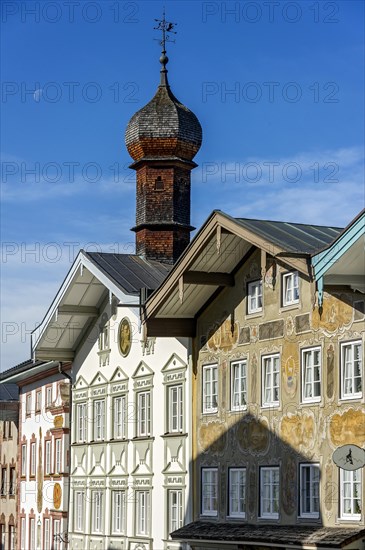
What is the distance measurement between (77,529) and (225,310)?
1279cm

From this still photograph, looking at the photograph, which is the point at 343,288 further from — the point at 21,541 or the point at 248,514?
the point at 21,541

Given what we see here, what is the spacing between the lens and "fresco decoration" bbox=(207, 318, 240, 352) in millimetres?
32031

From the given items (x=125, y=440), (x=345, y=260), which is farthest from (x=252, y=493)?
(x=125, y=440)

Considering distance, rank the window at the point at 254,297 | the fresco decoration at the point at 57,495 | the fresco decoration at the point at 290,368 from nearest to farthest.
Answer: the fresco decoration at the point at 290,368, the window at the point at 254,297, the fresco decoration at the point at 57,495

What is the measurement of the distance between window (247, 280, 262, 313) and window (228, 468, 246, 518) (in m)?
3.99

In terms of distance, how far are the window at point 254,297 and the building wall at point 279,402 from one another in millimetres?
148

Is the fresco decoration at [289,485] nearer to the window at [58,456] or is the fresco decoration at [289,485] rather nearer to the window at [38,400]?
the window at [58,456]

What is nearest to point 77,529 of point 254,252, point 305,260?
point 254,252

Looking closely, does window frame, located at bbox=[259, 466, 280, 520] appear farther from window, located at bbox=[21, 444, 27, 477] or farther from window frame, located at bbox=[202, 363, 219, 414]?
window, located at bbox=[21, 444, 27, 477]

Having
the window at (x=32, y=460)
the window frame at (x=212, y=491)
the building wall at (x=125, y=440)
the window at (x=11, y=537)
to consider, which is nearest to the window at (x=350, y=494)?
the window frame at (x=212, y=491)

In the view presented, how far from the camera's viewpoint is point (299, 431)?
28781 millimetres

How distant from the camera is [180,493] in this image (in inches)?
1336

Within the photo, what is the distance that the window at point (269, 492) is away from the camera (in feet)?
96.8

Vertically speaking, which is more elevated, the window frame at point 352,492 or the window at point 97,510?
the window frame at point 352,492
